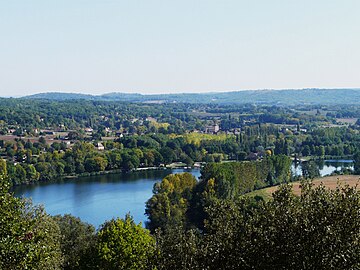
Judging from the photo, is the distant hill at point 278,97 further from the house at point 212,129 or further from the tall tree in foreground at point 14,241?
the tall tree in foreground at point 14,241

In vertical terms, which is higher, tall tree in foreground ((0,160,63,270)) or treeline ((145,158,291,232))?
tall tree in foreground ((0,160,63,270))

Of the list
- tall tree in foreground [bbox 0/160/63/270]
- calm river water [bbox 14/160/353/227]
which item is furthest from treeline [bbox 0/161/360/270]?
calm river water [bbox 14/160/353/227]

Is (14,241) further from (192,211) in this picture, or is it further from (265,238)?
(192,211)

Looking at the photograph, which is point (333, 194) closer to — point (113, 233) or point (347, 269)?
point (347, 269)

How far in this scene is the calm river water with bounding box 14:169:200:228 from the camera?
73.8 feet

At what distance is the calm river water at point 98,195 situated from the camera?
22.5 metres

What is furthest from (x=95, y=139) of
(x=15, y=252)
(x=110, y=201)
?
(x=15, y=252)

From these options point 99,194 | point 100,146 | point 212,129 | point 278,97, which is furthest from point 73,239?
point 278,97

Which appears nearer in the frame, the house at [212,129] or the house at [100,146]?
the house at [100,146]

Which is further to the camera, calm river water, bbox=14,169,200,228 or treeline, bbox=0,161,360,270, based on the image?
calm river water, bbox=14,169,200,228

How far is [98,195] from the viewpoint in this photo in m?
26.6

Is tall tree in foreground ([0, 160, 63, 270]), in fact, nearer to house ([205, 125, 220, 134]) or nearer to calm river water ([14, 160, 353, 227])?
calm river water ([14, 160, 353, 227])

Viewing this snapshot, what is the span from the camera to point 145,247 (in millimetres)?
8969

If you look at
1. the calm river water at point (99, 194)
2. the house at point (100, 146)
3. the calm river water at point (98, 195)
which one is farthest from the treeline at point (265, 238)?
the house at point (100, 146)
